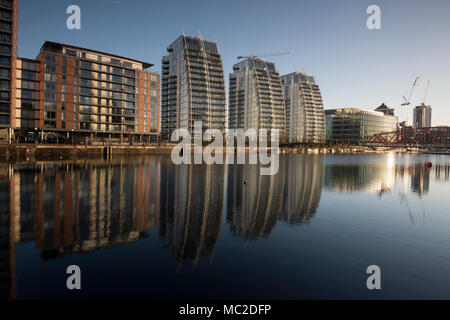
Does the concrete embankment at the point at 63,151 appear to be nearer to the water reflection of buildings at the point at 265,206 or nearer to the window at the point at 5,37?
the window at the point at 5,37

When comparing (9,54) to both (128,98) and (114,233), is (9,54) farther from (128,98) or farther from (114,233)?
(114,233)

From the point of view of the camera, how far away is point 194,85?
15725cm

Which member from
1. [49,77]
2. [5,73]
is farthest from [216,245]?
[49,77]

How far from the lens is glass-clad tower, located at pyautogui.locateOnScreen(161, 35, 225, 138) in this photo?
15650 cm

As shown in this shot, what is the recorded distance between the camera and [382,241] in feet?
53.7

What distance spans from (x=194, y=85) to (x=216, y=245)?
15089cm

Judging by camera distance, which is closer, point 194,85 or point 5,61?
point 5,61

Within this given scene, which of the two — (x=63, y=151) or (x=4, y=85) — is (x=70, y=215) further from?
(x=4, y=85)

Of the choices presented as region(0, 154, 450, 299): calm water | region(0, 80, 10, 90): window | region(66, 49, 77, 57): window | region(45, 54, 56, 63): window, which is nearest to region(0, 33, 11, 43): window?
region(45, 54, 56, 63): window

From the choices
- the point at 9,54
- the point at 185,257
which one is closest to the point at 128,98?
the point at 9,54

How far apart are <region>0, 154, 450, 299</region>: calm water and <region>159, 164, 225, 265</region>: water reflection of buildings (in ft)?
0.31

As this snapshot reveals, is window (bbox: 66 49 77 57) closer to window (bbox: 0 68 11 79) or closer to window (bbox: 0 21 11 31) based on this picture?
window (bbox: 0 21 11 31)

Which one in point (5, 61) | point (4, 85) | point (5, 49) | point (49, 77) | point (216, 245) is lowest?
point (216, 245)

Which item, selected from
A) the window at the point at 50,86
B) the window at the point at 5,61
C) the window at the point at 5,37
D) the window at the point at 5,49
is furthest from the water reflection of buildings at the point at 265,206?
the window at the point at 5,37
